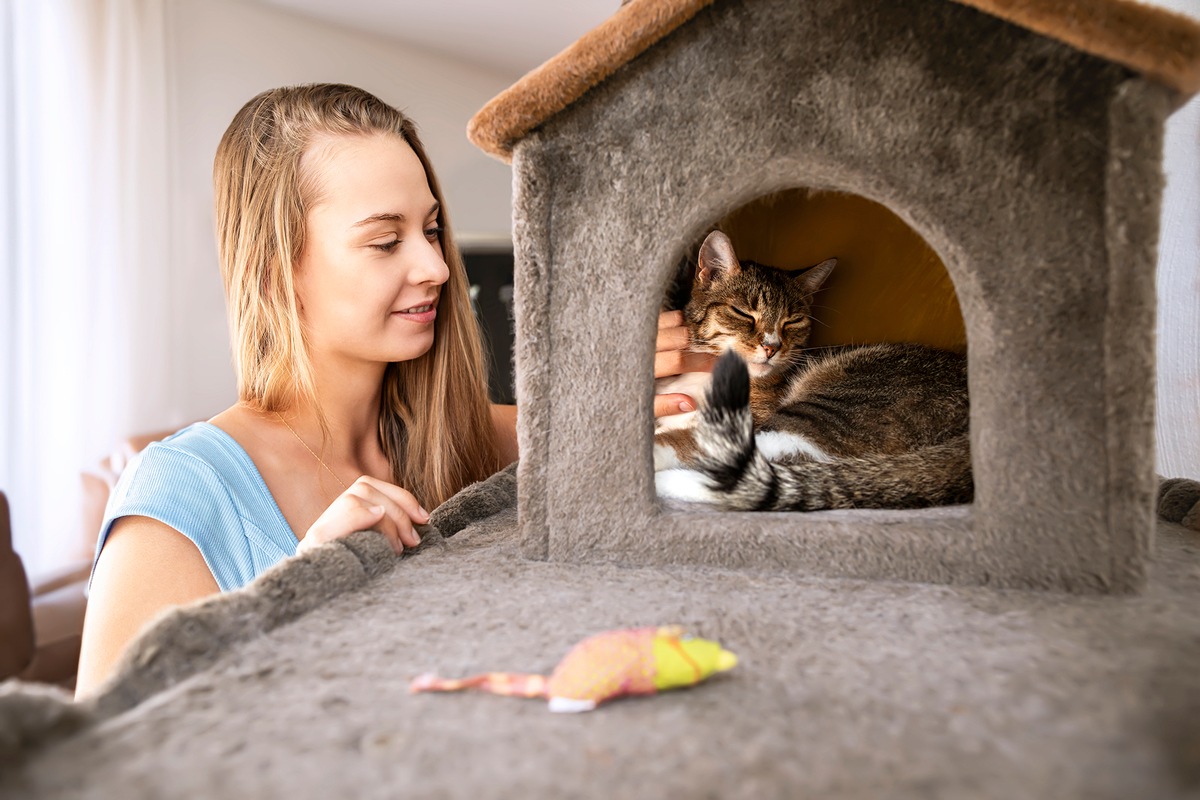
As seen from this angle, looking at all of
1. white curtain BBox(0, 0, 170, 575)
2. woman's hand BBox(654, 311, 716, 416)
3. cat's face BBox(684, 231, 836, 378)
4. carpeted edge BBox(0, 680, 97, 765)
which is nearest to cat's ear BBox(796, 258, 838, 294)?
cat's face BBox(684, 231, 836, 378)

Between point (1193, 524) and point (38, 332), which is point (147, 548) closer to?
point (1193, 524)

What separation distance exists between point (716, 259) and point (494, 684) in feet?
4.09

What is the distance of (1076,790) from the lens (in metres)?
0.41

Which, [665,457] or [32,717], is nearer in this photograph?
[32,717]

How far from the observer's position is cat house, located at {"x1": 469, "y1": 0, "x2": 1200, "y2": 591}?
2.19 feet

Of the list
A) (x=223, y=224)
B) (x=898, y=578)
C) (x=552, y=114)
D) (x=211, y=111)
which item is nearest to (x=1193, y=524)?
(x=898, y=578)

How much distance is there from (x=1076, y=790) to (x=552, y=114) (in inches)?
28.8

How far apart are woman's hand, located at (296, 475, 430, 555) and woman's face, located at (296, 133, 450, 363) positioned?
1.47 feet

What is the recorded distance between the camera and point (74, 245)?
8.73 feet

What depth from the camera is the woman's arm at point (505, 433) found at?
1872 mm

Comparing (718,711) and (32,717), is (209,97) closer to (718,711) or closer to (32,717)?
(32,717)

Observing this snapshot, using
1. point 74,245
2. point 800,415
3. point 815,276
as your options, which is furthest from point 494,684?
point 74,245

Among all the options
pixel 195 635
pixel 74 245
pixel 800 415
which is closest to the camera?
pixel 195 635

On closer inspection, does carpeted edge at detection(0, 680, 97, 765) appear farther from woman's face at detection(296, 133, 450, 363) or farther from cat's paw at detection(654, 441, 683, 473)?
woman's face at detection(296, 133, 450, 363)
